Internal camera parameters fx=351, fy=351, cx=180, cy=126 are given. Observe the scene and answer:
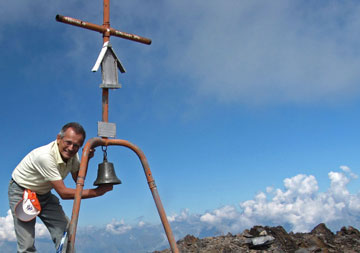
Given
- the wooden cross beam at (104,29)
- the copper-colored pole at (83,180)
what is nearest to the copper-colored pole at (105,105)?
the copper-colored pole at (83,180)

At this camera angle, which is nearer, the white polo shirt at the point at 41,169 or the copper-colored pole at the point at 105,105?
the white polo shirt at the point at 41,169

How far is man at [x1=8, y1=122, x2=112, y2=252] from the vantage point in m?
4.80

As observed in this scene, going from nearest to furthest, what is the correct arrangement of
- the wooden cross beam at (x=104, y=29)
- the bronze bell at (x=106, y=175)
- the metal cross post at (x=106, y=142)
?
the metal cross post at (x=106, y=142) < the bronze bell at (x=106, y=175) < the wooden cross beam at (x=104, y=29)

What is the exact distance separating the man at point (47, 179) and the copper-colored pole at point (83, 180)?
0.42ft

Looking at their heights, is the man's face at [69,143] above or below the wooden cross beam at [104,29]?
below

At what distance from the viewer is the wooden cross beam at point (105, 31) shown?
537cm

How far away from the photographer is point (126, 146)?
18.0 feet

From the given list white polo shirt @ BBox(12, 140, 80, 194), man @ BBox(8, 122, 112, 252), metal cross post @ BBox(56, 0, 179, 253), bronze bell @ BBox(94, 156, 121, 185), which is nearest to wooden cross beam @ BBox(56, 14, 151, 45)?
metal cross post @ BBox(56, 0, 179, 253)

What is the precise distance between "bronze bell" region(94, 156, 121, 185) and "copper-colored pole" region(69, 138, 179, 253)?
242 millimetres

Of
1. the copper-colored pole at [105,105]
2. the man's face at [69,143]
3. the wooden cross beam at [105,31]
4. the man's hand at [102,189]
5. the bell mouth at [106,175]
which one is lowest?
the man's hand at [102,189]

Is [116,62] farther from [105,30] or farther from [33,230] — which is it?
[33,230]

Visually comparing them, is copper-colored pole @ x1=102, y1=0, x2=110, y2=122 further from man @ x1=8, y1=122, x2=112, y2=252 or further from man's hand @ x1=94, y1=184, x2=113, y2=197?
man's hand @ x1=94, y1=184, x2=113, y2=197

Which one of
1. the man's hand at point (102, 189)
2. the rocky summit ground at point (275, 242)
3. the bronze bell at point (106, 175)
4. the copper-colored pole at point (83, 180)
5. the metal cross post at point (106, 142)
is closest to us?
the copper-colored pole at point (83, 180)

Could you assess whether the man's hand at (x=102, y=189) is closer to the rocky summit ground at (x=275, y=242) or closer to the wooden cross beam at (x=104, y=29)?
the wooden cross beam at (x=104, y=29)
